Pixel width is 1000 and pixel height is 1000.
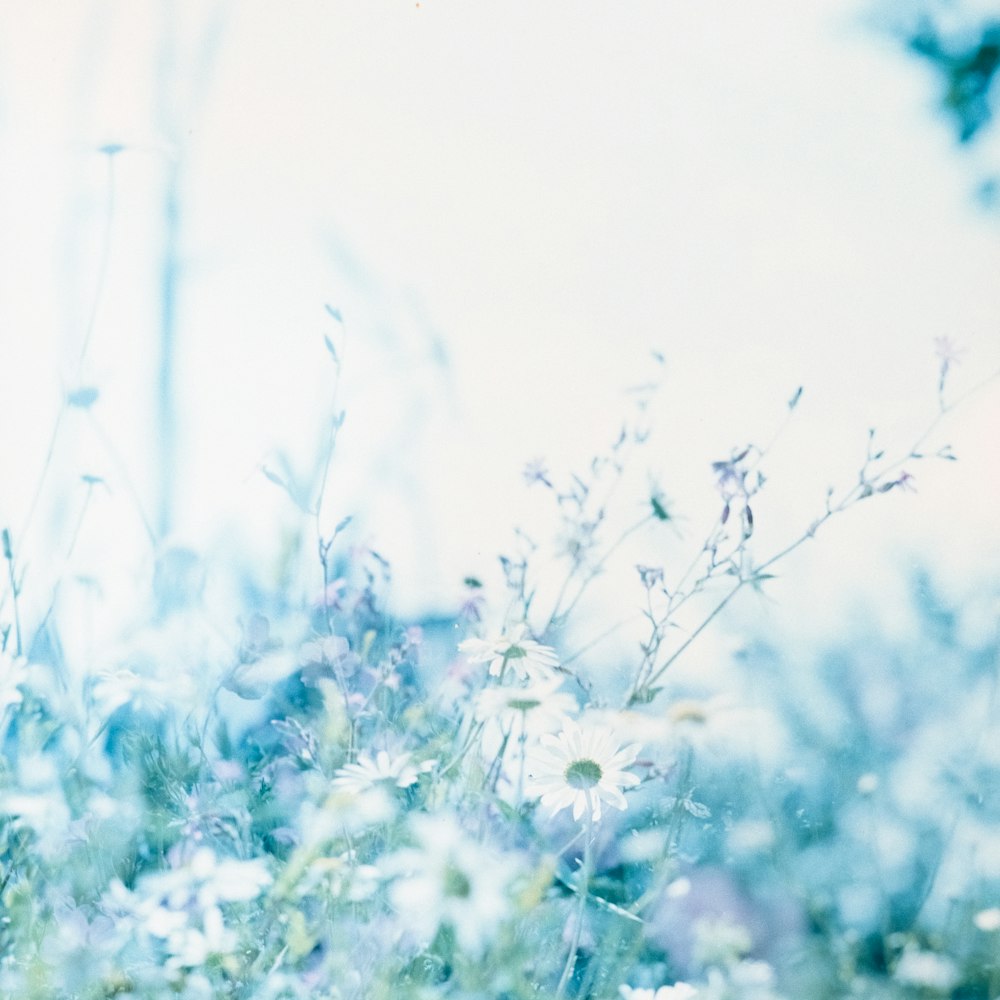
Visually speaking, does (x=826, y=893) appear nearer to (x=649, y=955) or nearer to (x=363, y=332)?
(x=649, y=955)

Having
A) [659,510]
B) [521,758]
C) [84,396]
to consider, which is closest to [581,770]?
[521,758]

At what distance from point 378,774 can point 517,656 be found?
0.16m

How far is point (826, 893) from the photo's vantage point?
88cm

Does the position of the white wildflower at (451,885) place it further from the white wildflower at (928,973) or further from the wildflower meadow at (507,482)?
the white wildflower at (928,973)

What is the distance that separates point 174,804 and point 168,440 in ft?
1.22

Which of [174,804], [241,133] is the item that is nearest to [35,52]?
[241,133]

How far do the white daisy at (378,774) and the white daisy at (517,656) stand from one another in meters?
0.11

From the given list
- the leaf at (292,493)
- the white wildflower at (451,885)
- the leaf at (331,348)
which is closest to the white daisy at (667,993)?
the white wildflower at (451,885)

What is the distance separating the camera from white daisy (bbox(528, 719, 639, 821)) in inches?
31.2

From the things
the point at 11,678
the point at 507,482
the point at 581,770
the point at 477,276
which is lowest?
the point at 11,678

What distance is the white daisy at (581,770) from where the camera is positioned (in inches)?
31.2

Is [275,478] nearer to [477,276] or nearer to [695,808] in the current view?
[477,276]

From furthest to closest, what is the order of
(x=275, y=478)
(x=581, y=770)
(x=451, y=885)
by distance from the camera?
1. (x=275, y=478)
2. (x=581, y=770)
3. (x=451, y=885)

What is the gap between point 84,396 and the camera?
3.33ft
